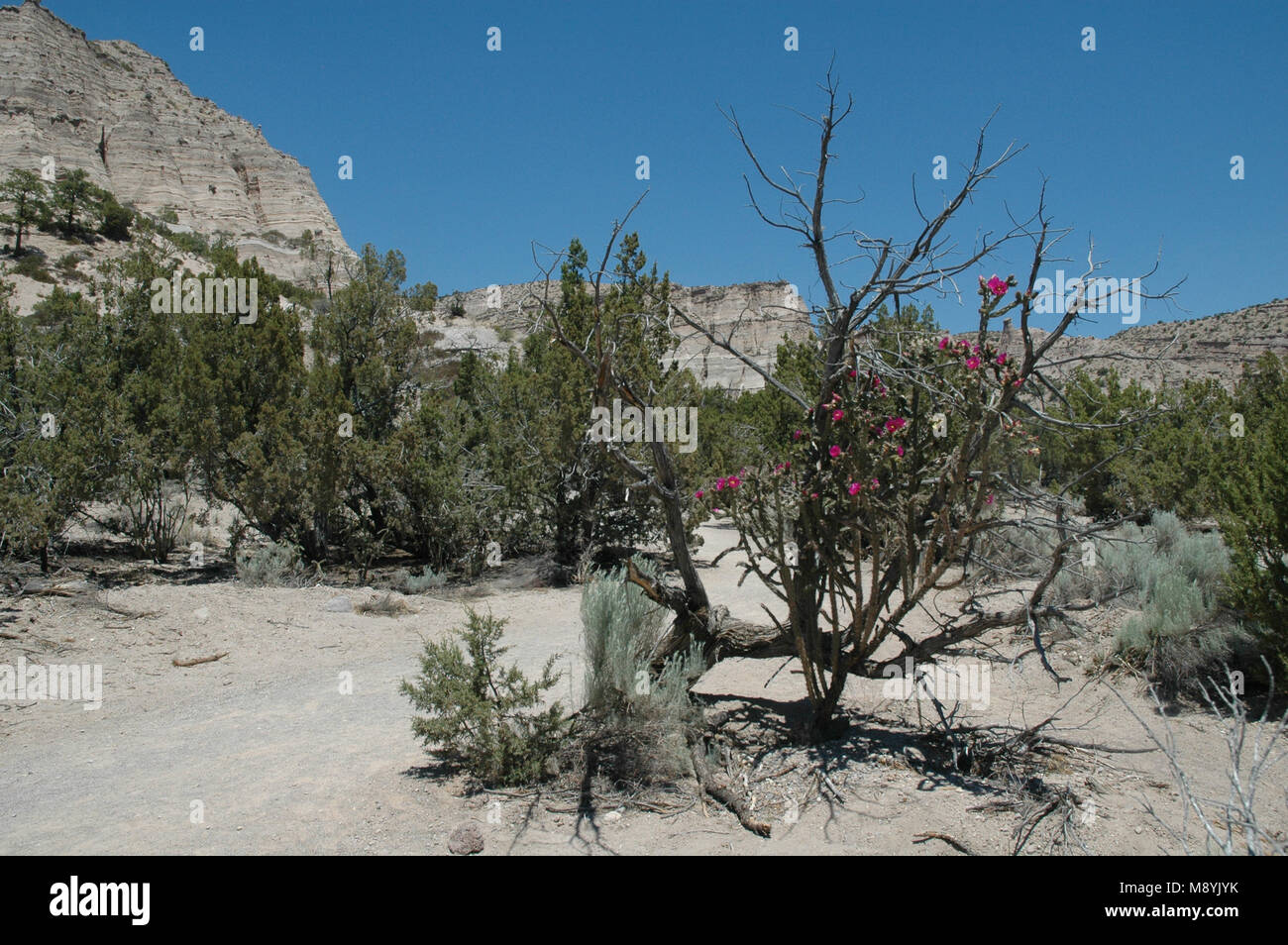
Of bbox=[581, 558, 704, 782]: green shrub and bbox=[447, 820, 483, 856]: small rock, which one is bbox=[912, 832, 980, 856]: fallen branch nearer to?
bbox=[581, 558, 704, 782]: green shrub

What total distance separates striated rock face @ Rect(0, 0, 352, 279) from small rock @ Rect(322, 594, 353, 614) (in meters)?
46.1

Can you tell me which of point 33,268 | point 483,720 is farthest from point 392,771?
point 33,268

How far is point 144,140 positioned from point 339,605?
2316 inches

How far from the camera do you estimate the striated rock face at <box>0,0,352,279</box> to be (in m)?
48.4

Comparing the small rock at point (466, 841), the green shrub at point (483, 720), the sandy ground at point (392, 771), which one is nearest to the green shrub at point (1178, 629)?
the sandy ground at point (392, 771)

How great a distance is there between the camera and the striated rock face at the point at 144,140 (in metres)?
48.4

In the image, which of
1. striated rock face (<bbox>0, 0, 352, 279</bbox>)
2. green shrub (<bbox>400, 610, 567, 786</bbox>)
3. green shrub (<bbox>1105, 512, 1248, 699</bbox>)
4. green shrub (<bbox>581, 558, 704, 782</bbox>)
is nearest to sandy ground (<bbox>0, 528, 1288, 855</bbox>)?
green shrub (<bbox>400, 610, 567, 786</bbox>)

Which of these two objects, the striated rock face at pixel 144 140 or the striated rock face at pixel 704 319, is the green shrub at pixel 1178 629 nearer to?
the striated rock face at pixel 704 319

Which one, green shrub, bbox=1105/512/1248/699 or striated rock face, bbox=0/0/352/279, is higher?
striated rock face, bbox=0/0/352/279

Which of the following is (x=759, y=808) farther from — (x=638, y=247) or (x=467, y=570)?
(x=638, y=247)

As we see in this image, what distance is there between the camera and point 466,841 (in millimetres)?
3949

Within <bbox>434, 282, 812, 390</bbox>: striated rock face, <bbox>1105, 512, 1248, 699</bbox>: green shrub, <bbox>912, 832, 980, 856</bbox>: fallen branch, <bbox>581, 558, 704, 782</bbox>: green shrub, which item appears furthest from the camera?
<bbox>434, 282, 812, 390</bbox>: striated rock face

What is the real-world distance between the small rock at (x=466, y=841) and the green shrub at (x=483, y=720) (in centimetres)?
70

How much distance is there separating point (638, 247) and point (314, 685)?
11582 millimetres
